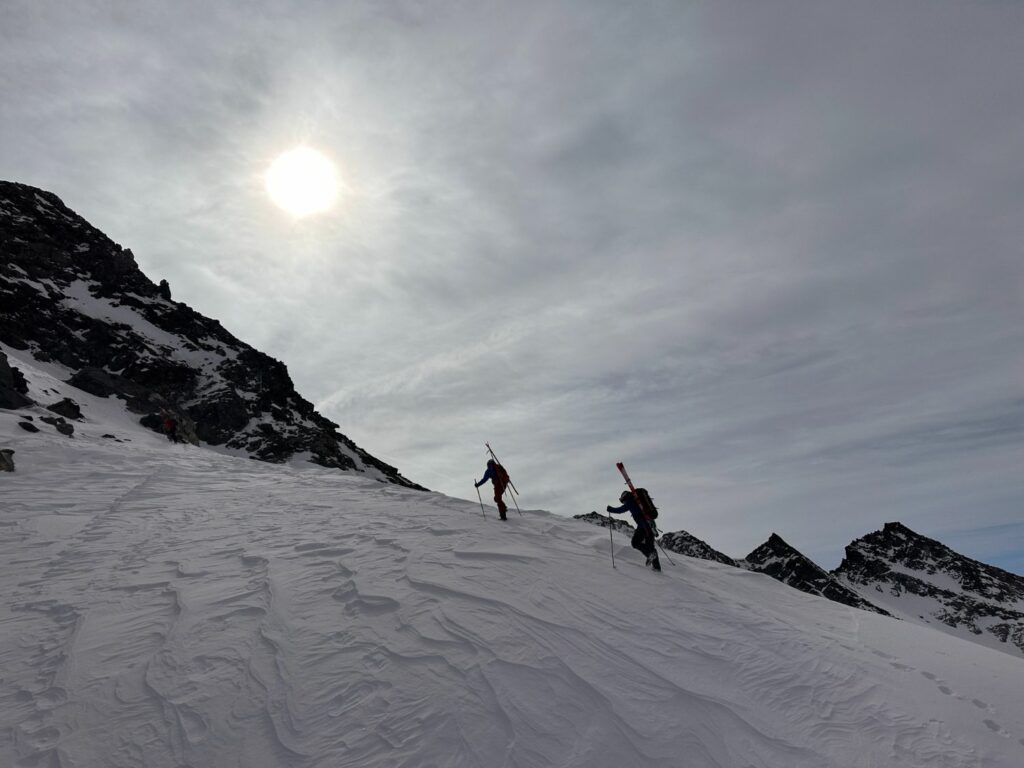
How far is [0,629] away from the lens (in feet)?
21.9

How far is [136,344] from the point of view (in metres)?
57.6

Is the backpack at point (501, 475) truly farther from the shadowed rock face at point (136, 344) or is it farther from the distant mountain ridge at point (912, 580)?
the distant mountain ridge at point (912, 580)

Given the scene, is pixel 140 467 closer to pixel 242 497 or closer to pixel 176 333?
pixel 242 497

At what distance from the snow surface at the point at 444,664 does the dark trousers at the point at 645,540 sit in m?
0.40

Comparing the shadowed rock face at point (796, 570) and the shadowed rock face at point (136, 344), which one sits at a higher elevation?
the shadowed rock face at point (136, 344)

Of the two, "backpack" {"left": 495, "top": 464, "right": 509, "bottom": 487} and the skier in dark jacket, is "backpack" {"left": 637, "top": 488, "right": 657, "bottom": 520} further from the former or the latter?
"backpack" {"left": 495, "top": 464, "right": 509, "bottom": 487}

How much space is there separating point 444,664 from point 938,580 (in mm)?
217124

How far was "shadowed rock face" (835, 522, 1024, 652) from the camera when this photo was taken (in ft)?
470

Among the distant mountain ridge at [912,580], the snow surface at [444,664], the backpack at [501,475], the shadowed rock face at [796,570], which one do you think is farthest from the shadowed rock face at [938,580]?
the snow surface at [444,664]

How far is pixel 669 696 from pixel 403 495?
14116 mm

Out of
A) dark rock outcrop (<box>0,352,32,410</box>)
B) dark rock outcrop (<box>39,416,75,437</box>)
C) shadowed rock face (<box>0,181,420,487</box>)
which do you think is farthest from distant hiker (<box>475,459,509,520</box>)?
shadowed rock face (<box>0,181,420,487</box>)

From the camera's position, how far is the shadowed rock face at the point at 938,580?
143375 millimetres

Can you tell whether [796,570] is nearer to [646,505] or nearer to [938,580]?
[938,580]

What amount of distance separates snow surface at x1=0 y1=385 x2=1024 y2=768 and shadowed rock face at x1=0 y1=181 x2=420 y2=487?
42.6 meters
